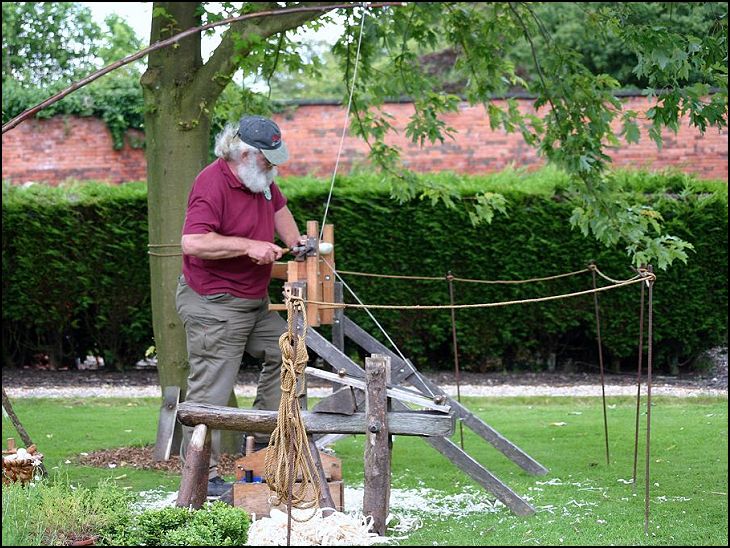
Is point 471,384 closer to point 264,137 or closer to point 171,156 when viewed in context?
point 171,156

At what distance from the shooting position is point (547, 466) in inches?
261

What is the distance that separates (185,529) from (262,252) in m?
1.74

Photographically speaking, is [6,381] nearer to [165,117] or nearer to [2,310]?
[2,310]

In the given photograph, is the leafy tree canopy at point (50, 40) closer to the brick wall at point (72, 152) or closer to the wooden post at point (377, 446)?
the brick wall at point (72, 152)

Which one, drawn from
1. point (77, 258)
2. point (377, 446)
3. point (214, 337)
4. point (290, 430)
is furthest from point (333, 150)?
point (290, 430)

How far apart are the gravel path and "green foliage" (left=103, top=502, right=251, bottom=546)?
21.1 feet

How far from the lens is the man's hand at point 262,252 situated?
5.43 meters

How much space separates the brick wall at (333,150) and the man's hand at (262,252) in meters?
9.10

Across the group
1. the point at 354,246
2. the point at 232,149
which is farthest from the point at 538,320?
the point at 232,149

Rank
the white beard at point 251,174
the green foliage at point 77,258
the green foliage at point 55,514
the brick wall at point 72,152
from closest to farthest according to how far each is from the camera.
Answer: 1. the green foliage at point 55,514
2. the white beard at point 251,174
3. the green foliage at point 77,258
4. the brick wall at point 72,152

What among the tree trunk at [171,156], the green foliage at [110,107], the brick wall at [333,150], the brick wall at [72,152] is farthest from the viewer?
the brick wall at [72,152]

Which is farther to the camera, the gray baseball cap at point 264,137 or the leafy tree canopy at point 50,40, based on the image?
the leafy tree canopy at point 50,40

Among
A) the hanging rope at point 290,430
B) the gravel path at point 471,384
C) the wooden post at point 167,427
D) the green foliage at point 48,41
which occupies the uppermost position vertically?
the green foliage at point 48,41

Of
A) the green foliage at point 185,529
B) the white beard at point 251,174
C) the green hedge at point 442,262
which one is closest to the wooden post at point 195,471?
the green foliage at point 185,529
